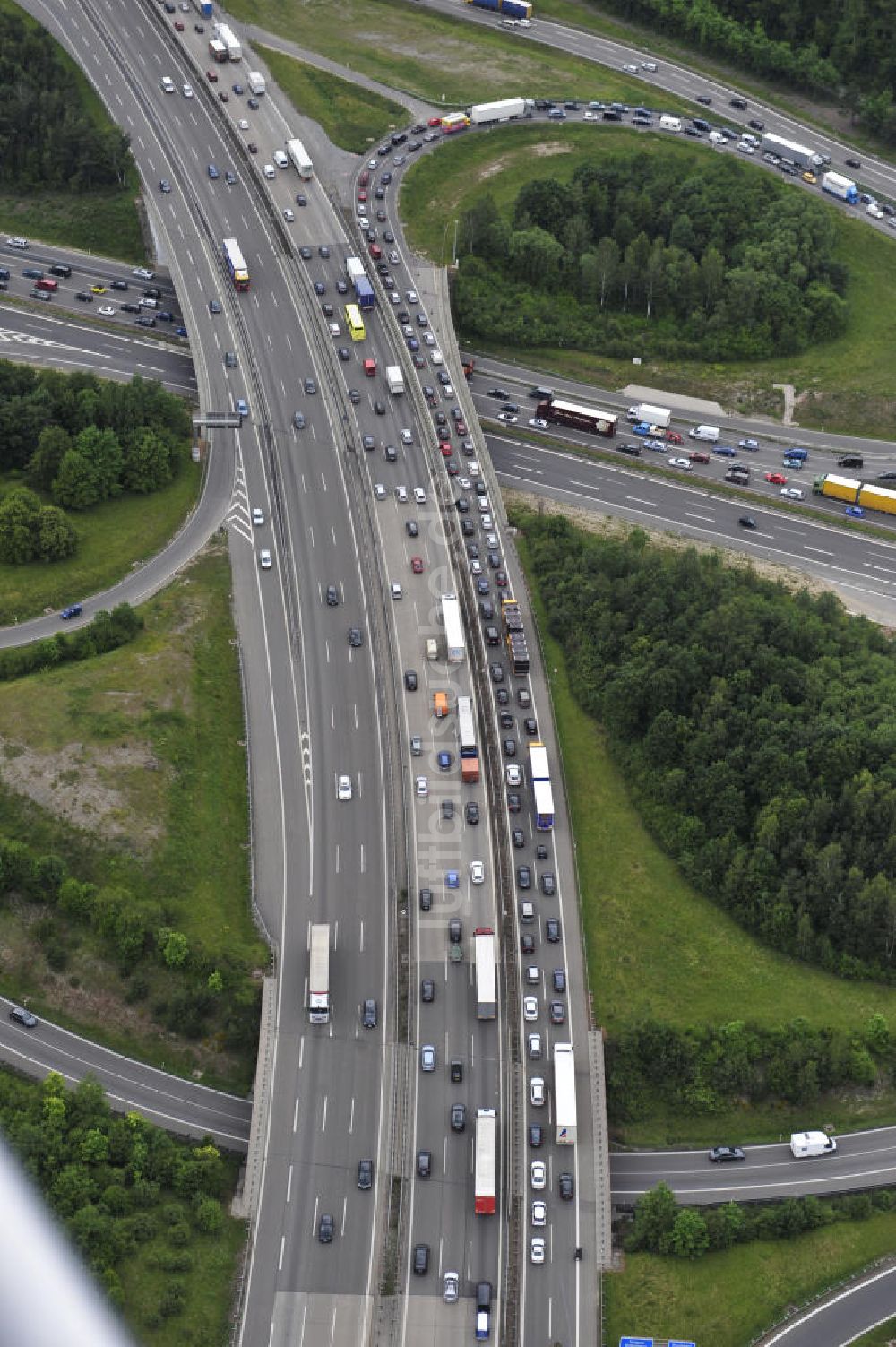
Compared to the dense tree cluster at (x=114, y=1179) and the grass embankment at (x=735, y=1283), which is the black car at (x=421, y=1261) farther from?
the dense tree cluster at (x=114, y=1179)

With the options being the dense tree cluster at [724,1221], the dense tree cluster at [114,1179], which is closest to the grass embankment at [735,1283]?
the dense tree cluster at [724,1221]

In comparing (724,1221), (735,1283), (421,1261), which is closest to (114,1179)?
(421,1261)

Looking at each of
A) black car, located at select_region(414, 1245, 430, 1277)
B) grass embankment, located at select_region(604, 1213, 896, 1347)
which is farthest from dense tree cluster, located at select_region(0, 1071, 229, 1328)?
grass embankment, located at select_region(604, 1213, 896, 1347)

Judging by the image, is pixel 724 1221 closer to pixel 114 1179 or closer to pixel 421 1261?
pixel 421 1261

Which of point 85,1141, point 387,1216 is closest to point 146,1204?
point 85,1141

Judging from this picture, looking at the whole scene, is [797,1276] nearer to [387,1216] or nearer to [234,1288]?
[387,1216]

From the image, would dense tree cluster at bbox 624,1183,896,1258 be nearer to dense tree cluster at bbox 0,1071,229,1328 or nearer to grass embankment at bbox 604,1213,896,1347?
grass embankment at bbox 604,1213,896,1347
